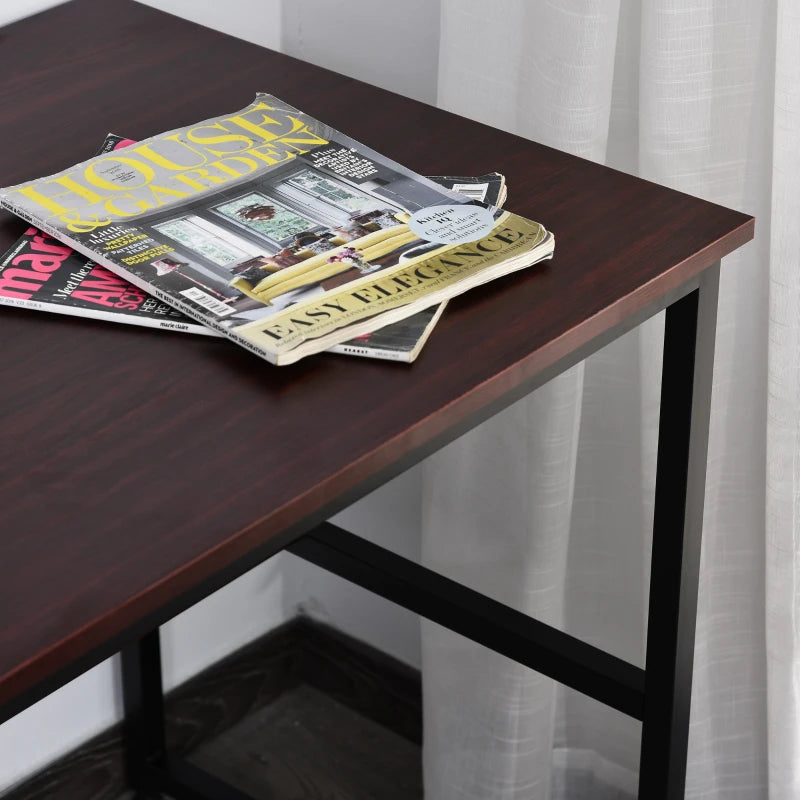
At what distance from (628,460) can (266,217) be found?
0.56 metres

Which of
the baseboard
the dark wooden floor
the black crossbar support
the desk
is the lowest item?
the dark wooden floor

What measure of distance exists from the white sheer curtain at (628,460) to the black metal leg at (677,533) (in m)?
0.15

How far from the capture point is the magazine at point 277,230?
708 millimetres

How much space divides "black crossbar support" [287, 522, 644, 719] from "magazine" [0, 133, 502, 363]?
1.26 feet

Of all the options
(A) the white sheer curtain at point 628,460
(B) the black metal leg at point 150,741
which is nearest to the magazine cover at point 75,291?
Answer: (A) the white sheer curtain at point 628,460

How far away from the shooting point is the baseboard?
1.44 metres

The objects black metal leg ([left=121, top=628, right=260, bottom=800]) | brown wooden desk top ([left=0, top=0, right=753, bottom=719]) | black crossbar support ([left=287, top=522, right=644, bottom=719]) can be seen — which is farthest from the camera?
black metal leg ([left=121, top=628, right=260, bottom=800])

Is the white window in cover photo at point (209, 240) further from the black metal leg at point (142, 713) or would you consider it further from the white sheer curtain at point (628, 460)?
the black metal leg at point (142, 713)

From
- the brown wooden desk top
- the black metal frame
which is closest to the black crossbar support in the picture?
the black metal frame

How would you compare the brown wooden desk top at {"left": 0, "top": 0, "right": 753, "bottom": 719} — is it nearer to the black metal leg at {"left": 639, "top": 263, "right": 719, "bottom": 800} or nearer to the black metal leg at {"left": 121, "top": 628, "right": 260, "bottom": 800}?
the black metal leg at {"left": 639, "top": 263, "right": 719, "bottom": 800}

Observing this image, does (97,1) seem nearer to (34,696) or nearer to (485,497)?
(485,497)

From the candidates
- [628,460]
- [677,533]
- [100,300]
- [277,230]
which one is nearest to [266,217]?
[277,230]

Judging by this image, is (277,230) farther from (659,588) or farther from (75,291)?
(659,588)

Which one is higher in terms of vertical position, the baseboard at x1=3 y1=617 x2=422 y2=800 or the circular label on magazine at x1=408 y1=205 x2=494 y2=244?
the circular label on magazine at x1=408 y1=205 x2=494 y2=244
